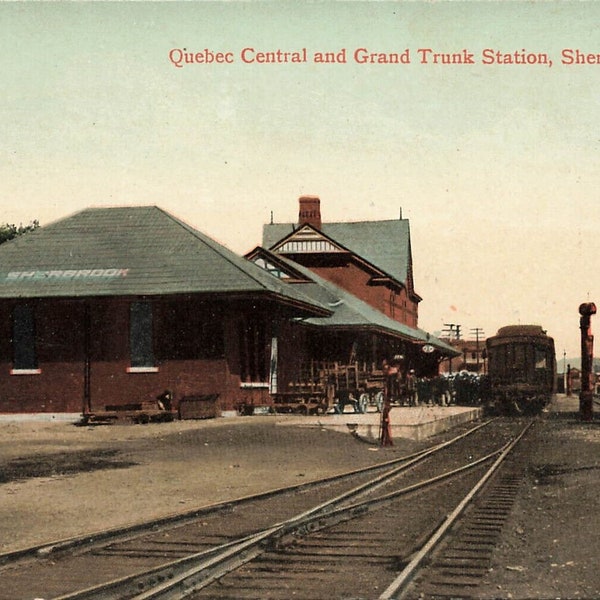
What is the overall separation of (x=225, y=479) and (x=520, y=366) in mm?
26296

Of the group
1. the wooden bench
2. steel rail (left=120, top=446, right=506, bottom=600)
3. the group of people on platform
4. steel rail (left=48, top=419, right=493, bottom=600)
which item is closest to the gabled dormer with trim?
the group of people on platform

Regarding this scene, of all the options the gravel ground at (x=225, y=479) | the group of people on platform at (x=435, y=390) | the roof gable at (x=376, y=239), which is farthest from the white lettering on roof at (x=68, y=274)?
the roof gable at (x=376, y=239)

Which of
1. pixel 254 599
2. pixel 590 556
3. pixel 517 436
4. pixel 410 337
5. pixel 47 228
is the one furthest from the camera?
pixel 410 337

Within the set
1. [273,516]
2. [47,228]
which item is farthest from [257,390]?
[273,516]

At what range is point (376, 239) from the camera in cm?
6250

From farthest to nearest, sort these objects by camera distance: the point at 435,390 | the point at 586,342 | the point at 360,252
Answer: the point at 360,252, the point at 435,390, the point at 586,342

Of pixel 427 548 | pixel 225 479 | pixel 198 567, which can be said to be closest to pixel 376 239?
pixel 225 479

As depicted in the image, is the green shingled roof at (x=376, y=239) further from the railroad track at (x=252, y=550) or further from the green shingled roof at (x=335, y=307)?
the railroad track at (x=252, y=550)

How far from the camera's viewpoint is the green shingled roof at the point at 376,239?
6056 centimetres

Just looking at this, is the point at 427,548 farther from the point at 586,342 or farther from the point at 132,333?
the point at 586,342

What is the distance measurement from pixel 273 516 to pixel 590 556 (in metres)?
3.51

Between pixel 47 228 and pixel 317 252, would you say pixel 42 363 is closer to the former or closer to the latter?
pixel 47 228

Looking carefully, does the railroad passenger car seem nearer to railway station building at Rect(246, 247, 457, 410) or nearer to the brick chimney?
railway station building at Rect(246, 247, 457, 410)

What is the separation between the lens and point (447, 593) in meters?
6.88
